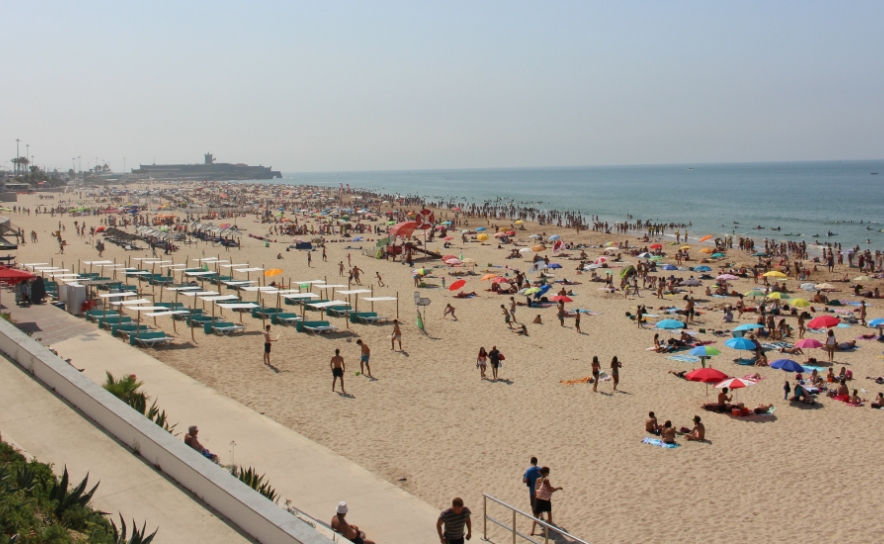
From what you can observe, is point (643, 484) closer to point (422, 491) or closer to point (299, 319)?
point (422, 491)

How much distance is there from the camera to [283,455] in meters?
10.6

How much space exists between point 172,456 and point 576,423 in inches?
313

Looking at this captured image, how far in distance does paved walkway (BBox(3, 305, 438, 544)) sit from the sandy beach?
600 mm

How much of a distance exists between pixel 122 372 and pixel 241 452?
512 centimetres

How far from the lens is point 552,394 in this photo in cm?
1478

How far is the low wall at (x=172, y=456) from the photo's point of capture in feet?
18.2

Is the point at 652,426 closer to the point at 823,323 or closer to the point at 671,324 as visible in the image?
the point at 671,324

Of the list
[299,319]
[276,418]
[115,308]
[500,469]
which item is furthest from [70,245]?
[500,469]

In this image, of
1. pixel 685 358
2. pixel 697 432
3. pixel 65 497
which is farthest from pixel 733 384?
pixel 65 497

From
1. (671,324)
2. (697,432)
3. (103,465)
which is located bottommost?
(697,432)

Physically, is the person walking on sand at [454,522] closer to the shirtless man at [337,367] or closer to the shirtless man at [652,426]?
the shirtless man at [652,426]

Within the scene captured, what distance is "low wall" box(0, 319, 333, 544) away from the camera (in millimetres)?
5559

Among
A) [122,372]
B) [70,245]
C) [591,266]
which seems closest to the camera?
[122,372]

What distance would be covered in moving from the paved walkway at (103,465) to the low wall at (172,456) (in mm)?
102
